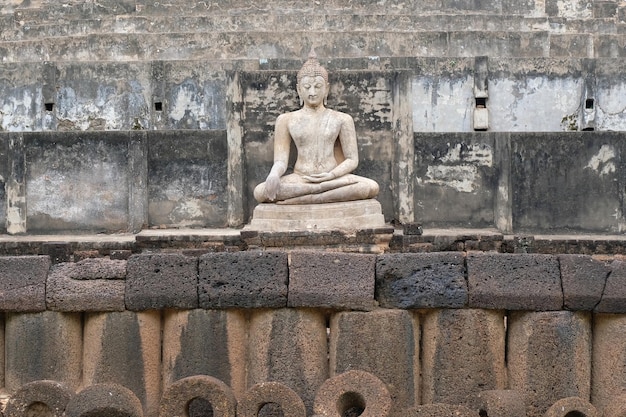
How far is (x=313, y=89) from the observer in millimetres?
13398

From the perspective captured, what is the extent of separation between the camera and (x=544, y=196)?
541 inches

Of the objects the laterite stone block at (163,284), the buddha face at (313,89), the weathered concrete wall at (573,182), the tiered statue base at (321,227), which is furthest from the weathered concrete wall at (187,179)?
the laterite stone block at (163,284)

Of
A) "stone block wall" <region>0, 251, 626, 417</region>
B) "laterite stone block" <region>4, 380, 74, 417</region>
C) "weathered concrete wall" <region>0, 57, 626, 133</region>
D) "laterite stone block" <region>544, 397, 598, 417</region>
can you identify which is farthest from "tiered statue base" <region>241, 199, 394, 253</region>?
"weathered concrete wall" <region>0, 57, 626, 133</region>

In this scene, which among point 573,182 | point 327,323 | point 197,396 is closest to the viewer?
point 197,396

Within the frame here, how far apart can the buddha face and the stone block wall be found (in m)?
4.39

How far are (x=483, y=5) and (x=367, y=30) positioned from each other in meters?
2.81

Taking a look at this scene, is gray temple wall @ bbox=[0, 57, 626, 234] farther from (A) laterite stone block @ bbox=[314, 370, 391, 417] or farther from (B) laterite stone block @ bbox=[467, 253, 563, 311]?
(A) laterite stone block @ bbox=[314, 370, 391, 417]

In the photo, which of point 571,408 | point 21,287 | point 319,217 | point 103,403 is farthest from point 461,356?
point 21,287

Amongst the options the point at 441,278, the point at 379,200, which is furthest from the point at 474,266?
the point at 379,200

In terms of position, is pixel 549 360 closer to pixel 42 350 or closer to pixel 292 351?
pixel 292 351

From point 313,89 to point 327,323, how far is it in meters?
4.58

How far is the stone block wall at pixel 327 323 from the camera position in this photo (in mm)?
9234

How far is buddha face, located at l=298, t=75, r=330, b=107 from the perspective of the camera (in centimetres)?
1341

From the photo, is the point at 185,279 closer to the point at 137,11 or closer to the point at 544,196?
the point at 544,196
